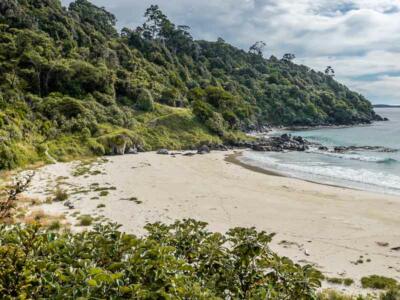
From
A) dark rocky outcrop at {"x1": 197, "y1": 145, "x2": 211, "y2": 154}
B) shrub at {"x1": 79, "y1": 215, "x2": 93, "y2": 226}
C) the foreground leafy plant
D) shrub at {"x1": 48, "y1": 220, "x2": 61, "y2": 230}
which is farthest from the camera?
dark rocky outcrop at {"x1": 197, "y1": 145, "x2": 211, "y2": 154}

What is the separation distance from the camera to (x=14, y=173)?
2733cm

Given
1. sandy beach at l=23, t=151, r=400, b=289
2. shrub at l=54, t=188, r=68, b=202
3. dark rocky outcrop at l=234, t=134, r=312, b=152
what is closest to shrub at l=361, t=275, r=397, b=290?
sandy beach at l=23, t=151, r=400, b=289

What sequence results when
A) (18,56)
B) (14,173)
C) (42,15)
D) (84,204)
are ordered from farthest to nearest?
(42,15)
(18,56)
(14,173)
(84,204)

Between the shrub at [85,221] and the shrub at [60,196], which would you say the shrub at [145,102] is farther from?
the shrub at [85,221]

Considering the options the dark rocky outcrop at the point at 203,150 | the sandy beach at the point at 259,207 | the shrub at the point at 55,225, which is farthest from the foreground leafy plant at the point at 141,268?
the dark rocky outcrop at the point at 203,150

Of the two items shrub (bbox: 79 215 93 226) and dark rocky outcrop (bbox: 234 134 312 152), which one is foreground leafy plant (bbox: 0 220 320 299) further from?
dark rocky outcrop (bbox: 234 134 312 152)

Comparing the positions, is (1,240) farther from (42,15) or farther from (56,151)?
(42,15)

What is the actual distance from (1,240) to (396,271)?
14.0 m

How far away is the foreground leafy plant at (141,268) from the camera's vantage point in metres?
3.85

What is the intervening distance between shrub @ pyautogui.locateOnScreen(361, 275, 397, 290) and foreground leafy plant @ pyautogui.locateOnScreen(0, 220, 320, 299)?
7.93 meters

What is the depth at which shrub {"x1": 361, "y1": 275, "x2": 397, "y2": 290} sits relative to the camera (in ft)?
36.7

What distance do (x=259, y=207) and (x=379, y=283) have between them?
33.4 feet

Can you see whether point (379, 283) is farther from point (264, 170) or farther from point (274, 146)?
point (274, 146)

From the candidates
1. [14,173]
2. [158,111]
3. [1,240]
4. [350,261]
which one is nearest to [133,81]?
[158,111]
